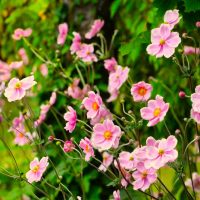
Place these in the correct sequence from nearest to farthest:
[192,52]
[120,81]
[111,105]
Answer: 1. [120,81]
2. [192,52]
3. [111,105]

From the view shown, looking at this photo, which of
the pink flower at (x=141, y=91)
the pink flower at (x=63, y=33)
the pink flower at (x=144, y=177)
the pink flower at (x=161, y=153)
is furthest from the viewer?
the pink flower at (x=63, y=33)

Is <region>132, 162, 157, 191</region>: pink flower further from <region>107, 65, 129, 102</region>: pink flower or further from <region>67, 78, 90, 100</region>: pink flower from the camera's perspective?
<region>67, 78, 90, 100</region>: pink flower

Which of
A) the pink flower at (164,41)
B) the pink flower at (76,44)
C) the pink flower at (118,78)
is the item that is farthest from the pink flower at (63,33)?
the pink flower at (164,41)

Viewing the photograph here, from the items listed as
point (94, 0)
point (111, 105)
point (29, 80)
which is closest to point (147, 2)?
point (94, 0)

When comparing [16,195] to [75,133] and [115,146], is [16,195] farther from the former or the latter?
[115,146]

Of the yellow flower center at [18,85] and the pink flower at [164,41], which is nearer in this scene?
the pink flower at [164,41]

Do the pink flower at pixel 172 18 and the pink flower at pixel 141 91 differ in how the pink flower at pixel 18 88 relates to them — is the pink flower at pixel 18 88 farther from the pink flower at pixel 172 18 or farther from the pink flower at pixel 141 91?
the pink flower at pixel 172 18

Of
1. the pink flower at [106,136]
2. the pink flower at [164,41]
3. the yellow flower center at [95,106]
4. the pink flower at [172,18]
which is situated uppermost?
the pink flower at [172,18]
